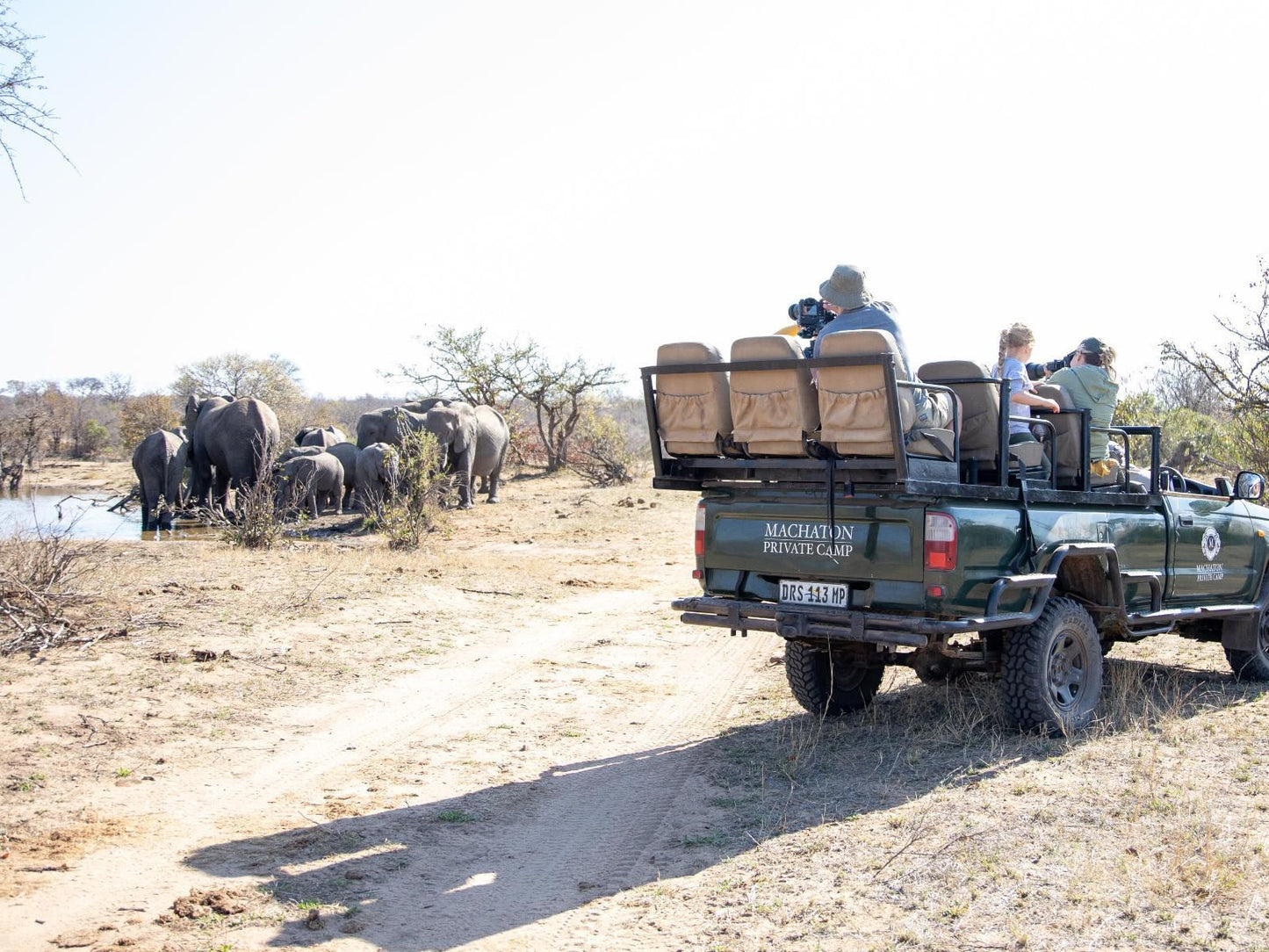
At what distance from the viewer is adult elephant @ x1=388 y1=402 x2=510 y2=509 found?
84.5 feet

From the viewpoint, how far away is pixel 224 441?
23.5 metres

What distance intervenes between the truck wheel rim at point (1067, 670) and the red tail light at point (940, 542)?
1216mm

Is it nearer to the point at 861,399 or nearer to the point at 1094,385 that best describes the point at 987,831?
the point at 861,399

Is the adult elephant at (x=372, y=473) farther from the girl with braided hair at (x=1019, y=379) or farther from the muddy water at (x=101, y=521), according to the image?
the girl with braided hair at (x=1019, y=379)

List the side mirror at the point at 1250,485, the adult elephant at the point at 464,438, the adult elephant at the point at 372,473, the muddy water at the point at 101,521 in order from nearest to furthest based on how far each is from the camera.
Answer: the side mirror at the point at 1250,485
the muddy water at the point at 101,521
the adult elephant at the point at 372,473
the adult elephant at the point at 464,438

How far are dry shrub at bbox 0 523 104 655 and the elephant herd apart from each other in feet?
36.0

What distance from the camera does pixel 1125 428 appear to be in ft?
25.7

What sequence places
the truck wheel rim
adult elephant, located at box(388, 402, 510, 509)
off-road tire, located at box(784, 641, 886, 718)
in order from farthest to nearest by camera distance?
adult elephant, located at box(388, 402, 510, 509) → off-road tire, located at box(784, 641, 886, 718) → the truck wheel rim

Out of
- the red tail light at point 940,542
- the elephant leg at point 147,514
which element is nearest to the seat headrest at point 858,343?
the red tail light at point 940,542

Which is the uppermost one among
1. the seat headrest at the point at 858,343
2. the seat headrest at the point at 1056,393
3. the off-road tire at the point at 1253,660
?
the seat headrest at the point at 858,343

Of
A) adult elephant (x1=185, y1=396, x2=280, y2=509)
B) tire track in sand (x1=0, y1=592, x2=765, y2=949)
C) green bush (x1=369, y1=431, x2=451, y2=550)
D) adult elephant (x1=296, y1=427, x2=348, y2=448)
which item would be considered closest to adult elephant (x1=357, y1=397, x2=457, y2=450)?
adult elephant (x1=296, y1=427, x2=348, y2=448)

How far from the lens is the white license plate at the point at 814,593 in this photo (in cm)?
643

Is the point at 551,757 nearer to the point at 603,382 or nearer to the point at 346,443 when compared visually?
the point at 346,443

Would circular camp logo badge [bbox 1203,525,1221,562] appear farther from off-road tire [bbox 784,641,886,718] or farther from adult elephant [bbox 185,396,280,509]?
adult elephant [bbox 185,396,280,509]
